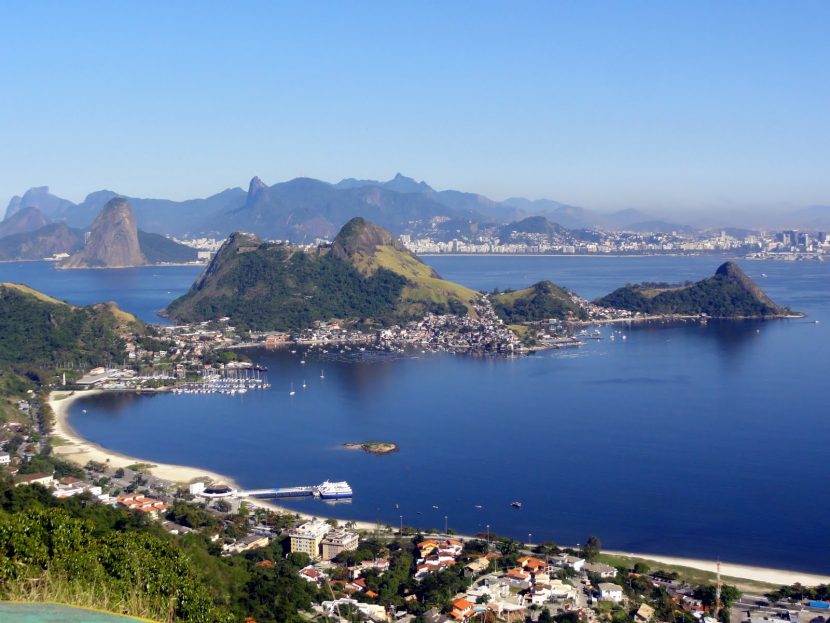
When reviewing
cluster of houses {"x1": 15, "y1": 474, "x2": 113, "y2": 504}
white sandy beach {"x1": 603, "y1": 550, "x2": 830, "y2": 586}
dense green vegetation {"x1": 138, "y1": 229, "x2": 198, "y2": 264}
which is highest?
dense green vegetation {"x1": 138, "y1": 229, "x2": 198, "y2": 264}

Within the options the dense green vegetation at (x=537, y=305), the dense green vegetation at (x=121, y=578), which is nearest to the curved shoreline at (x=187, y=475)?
the dense green vegetation at (x=121, y=578)

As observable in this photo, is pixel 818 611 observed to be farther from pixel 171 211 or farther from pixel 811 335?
pixel 171 211

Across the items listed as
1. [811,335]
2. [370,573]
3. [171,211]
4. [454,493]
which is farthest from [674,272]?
[171,211]

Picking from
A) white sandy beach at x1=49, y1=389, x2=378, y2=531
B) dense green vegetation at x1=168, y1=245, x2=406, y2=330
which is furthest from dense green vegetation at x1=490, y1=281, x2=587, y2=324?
white sandy beach at x1=49, y1=389, x2=378, y2=531

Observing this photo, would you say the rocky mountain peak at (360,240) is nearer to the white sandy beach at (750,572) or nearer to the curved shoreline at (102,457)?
the curved shoreline at (102,457)

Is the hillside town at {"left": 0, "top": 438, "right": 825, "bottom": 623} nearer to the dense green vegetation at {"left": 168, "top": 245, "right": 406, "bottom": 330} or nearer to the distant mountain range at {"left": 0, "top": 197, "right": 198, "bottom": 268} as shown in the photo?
the dense green vegetation at {"left": 168, "top": 245, "right": 406, "bottom": 330}

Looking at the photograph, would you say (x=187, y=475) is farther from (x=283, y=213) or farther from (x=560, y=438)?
(x=283, y=213)
